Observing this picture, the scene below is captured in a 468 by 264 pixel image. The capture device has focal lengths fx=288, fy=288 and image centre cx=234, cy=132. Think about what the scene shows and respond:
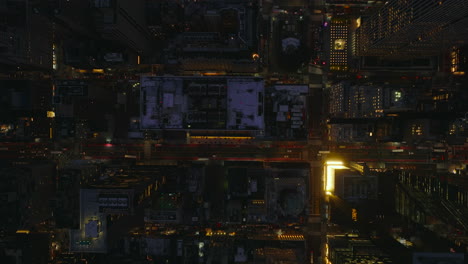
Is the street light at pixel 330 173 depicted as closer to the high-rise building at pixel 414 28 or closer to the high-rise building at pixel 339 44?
the high-rise building at pixel 339 44

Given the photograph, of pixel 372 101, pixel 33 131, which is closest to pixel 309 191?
pixel 372 101

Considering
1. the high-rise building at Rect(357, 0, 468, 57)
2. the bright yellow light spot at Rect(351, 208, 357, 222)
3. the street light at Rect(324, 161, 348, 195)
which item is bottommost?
the bright yellow light spot at Rect(351, 208, 357, 222)

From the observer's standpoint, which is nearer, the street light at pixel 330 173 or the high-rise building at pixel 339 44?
the street light at pixel 330 173

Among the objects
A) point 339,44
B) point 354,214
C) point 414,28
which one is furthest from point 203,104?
point 414,28

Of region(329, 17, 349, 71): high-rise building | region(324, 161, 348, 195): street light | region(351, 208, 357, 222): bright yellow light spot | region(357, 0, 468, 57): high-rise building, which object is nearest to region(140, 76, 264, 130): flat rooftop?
region(324, 161, 348, 195): street light

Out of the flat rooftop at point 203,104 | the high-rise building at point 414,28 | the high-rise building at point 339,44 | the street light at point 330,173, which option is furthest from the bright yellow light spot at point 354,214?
the high-rise building at point 414,28

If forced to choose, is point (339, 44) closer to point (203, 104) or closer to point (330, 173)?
point (330, 173)

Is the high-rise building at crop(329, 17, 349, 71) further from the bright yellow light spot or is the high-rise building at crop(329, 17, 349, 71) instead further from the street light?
the bright yellow light spot

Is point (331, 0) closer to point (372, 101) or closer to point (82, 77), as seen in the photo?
point (372, 101)

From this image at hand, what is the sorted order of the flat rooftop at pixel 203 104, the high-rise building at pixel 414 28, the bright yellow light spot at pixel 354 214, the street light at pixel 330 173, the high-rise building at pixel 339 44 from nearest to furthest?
the high-rise building at pixel 414 28
the flat rooftop at pixel 203 104
the bright yellow light spot at pixel 354 214
the street light at pixel 330 173
the high-rise building at pixel 339 44

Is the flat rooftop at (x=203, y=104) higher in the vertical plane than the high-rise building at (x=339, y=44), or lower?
lower
